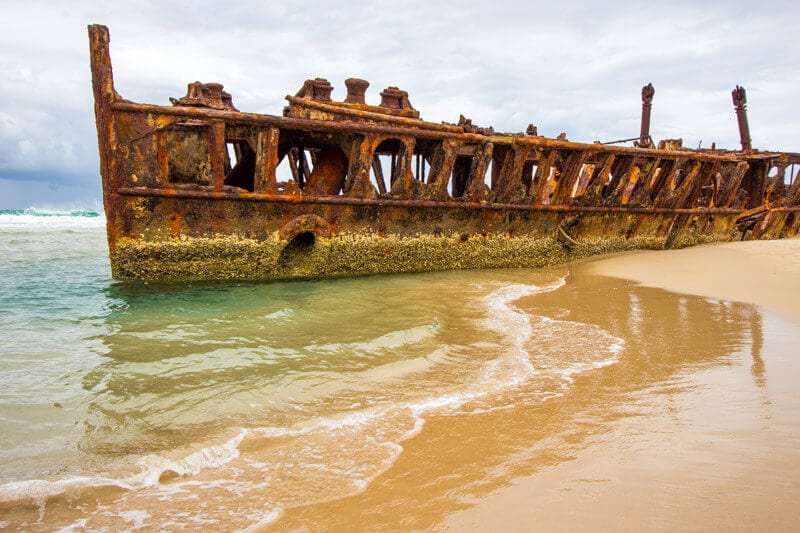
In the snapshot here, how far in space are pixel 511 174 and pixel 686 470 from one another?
6.61 meters

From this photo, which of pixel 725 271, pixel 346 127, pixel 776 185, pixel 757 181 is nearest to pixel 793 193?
pixel 776 185

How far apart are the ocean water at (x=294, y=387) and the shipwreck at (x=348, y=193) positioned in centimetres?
91

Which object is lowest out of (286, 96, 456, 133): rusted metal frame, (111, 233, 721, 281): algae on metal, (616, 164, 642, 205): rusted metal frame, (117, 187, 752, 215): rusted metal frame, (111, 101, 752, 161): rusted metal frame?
(111, 233, 721, 281): algae on metal

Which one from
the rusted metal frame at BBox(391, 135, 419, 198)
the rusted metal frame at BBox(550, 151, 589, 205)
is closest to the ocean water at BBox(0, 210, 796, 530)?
the rusted metal frame at BBox(391, 135, 419, 198)

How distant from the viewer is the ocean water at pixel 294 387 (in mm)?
2008

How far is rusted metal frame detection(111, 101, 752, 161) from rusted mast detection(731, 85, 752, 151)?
5.49m

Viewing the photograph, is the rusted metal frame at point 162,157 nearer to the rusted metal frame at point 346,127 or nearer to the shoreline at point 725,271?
the rusted metal frame at point 346,127

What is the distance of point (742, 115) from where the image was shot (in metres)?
13.2

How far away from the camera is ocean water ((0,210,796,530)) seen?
201 centimetres

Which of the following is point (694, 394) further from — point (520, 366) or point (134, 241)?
point (134, 241)

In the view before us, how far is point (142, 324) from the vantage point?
4699 mm

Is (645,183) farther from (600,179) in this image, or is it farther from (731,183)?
(731,183)

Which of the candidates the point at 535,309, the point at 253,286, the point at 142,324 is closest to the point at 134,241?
the point at 253,286

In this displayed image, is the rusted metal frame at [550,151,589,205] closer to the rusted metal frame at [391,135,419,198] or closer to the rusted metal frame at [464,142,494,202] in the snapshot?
the rusted metal frame at [464,142,494,202]
